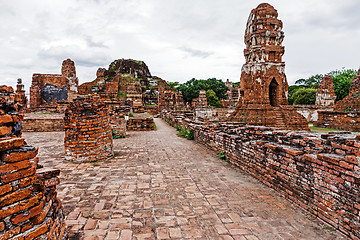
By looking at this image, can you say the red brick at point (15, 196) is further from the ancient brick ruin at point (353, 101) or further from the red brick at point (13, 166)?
the ancient brick ruin at point (353, 101)

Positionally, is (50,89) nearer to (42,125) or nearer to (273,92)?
(42,125)

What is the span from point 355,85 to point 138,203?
47.6 feet

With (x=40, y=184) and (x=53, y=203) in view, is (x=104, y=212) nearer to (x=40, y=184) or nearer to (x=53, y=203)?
(x=53, y=203)

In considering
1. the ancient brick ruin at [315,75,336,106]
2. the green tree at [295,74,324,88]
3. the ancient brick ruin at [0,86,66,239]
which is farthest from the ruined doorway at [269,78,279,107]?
the green tree at [295,74,324,88]

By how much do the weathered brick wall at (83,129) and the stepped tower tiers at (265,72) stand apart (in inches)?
232

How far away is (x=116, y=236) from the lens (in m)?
2.41

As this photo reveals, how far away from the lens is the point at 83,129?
5.30 metres

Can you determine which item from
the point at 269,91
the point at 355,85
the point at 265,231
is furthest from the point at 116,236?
the point at 355,85

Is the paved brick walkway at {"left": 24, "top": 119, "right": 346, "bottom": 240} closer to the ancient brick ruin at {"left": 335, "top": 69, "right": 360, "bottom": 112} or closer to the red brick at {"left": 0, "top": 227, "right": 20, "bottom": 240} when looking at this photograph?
the red brick at {"left": 0, "top": 227, "right": 20, "bottom": 240}

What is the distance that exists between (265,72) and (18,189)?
346 inches

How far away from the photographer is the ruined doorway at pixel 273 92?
9146 millimetres

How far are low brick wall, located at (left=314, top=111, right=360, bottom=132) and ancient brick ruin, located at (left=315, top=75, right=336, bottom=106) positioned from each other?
37.4 ft

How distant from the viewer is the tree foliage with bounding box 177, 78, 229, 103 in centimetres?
4312

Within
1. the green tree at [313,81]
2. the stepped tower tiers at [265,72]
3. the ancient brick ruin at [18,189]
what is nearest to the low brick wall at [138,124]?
the stepped tower tiers at [265,72]
